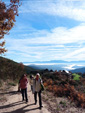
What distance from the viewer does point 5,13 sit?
7.12 metres

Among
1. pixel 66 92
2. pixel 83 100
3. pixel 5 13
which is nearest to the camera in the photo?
pixel 5 13

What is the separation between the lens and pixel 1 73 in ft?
47.0

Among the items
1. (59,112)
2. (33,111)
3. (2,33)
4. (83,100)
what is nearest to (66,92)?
(83,100)

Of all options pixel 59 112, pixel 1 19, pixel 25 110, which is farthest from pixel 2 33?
pixel 59 112

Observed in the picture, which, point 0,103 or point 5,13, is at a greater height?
point 5,13

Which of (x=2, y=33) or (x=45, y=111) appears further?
(x=2, y=33)

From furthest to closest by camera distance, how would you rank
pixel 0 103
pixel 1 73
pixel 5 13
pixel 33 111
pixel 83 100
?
1. pixel 1 73
2. pixel 83 100
3. pixel 0 103
4. pixel 5 13
5. pixel 33 111

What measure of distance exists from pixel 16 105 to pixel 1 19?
15.2ft

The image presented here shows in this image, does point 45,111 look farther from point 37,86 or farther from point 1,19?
point 1,19

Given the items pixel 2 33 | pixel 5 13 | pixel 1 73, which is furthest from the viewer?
pixel 1 73

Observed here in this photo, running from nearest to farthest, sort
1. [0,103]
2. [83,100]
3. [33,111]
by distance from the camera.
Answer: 1. [33,111]
2. [0,103]
3. [83,100]

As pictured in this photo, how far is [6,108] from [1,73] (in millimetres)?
7760

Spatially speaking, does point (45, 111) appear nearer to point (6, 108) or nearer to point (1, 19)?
point (6, 108)

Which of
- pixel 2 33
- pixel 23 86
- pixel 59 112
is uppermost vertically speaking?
pixel 2 33
